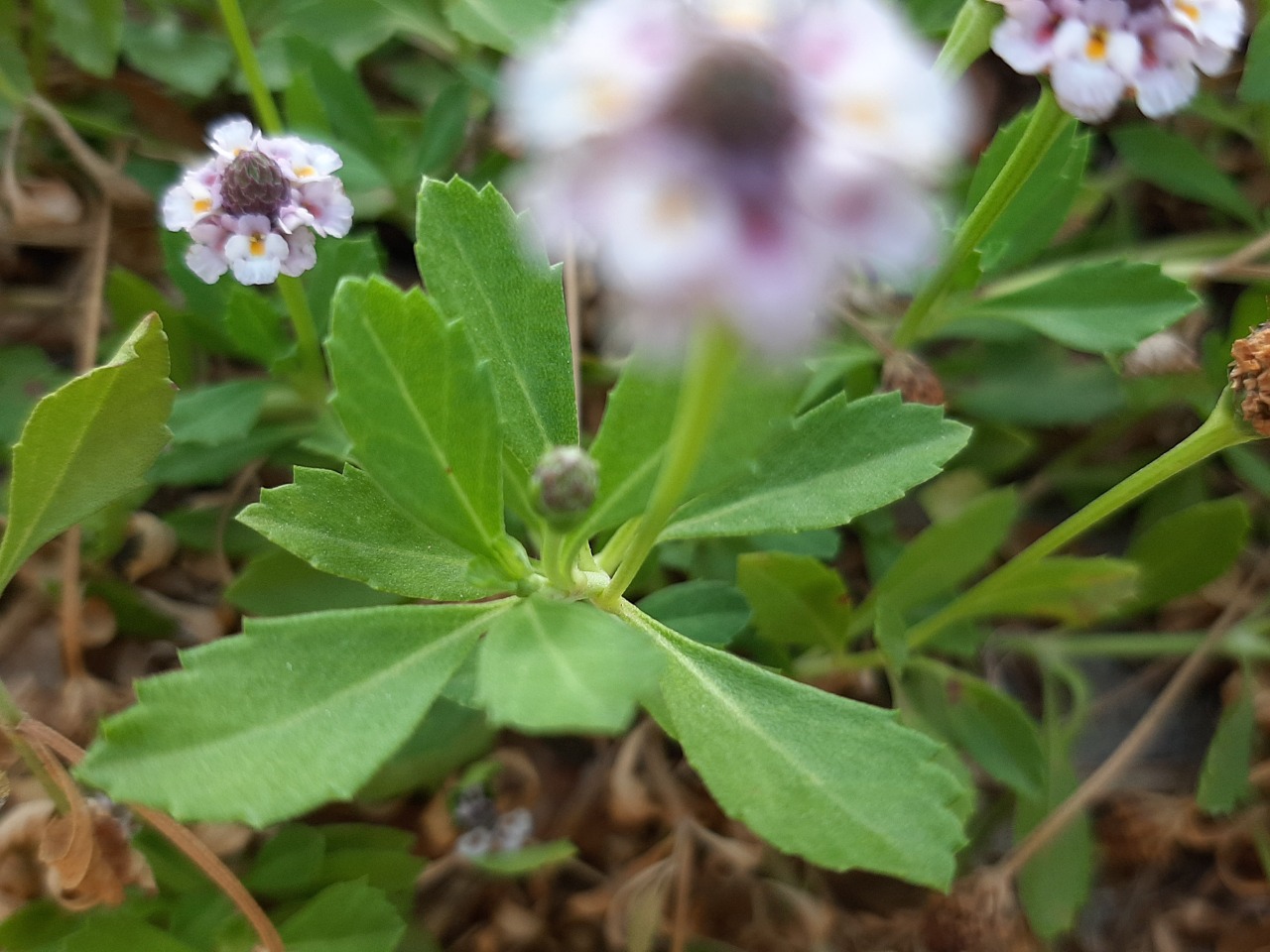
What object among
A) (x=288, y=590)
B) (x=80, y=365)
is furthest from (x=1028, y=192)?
(x=80, y=365)

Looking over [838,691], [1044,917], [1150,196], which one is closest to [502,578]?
[838,691]

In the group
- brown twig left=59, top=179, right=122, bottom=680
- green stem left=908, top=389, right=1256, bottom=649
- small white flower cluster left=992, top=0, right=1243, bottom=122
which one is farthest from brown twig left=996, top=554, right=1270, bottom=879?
brown twig left=59, top=179, right=122, bottom=680

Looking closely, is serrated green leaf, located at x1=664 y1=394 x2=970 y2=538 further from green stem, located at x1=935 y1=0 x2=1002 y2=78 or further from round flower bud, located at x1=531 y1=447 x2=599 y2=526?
green stem, located at x1=935 y1=0 x2=1002 y2=78

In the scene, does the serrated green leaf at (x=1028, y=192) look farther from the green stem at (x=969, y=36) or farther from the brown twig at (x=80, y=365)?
the brown twig at (x=80, y=365)

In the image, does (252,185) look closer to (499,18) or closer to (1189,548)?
(499,18)

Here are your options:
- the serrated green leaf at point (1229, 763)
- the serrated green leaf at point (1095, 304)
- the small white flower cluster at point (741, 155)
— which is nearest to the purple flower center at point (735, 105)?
the small white flower cluster at point (741, 155)
